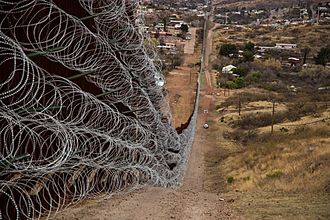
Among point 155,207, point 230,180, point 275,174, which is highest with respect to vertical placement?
point 155,207

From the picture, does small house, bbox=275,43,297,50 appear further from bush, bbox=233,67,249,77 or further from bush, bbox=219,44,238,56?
bush, bbox=233,67,249,77

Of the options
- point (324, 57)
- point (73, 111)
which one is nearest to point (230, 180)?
point (73, 111)

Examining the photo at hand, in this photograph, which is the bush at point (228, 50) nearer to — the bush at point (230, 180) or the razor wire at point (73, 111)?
the bush at point (230, 180)

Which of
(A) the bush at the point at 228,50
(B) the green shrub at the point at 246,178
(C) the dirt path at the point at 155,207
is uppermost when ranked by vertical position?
(C) the dirt path at the point at 155,207

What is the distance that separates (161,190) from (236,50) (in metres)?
55.0

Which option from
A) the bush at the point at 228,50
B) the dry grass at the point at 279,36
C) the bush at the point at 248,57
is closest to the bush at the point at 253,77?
the bush at the point at 248,57

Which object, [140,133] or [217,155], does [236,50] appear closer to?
[217,155]

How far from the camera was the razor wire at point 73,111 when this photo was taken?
4.70 meters

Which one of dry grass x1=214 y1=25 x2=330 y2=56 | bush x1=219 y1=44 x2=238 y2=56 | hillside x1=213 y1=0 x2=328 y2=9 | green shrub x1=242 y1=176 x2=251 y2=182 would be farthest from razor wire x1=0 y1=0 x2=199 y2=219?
hillside x1=213 y1=0 x2=328 y2=9

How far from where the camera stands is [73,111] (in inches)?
267

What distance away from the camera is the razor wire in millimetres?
4695

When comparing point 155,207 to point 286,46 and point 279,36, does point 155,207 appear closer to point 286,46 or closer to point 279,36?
point 286,46

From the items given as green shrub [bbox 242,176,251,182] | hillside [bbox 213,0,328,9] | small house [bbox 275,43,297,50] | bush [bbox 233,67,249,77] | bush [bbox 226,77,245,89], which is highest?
hillside [bbox 213,0,328,9]

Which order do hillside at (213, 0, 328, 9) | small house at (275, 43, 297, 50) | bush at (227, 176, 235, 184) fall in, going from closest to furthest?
bush at (227, 176, 235, 184) < small house at (275, 43, 297, 50) < hillside at (213, 0, 328, 9)
